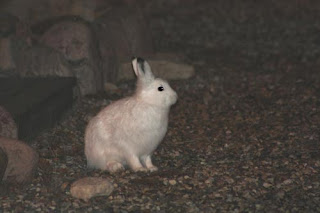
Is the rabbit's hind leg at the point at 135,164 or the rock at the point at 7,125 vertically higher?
the rock at the point at 7,125

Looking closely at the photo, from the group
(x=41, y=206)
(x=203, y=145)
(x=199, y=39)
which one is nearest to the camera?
(x=41, y=206)

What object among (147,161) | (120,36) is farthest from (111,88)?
(147,161)

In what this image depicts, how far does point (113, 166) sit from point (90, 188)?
0.79 metres

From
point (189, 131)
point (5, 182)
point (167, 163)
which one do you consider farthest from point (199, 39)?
point (5, 182)

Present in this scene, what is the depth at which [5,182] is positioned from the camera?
6480mm

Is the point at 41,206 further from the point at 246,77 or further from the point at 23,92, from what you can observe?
the point at 246,77

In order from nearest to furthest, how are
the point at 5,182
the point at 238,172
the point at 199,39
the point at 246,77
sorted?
the point at 5,182, the point at 238,172, the point at 246,77, the point at 199,39

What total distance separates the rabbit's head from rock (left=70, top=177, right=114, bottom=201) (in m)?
1.00

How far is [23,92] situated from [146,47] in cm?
437

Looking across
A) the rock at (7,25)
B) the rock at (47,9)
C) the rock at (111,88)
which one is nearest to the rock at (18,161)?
the rock at (7,25)

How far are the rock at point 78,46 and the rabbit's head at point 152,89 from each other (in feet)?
11.1

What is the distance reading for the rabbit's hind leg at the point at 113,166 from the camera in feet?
22.8

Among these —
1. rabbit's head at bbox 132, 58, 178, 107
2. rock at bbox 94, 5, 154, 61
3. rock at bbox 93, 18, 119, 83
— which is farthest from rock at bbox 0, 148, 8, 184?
rock at bbox 94, 5, 154, 61

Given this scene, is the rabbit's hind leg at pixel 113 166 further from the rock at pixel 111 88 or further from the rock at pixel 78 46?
the rock at pixel 111 88
